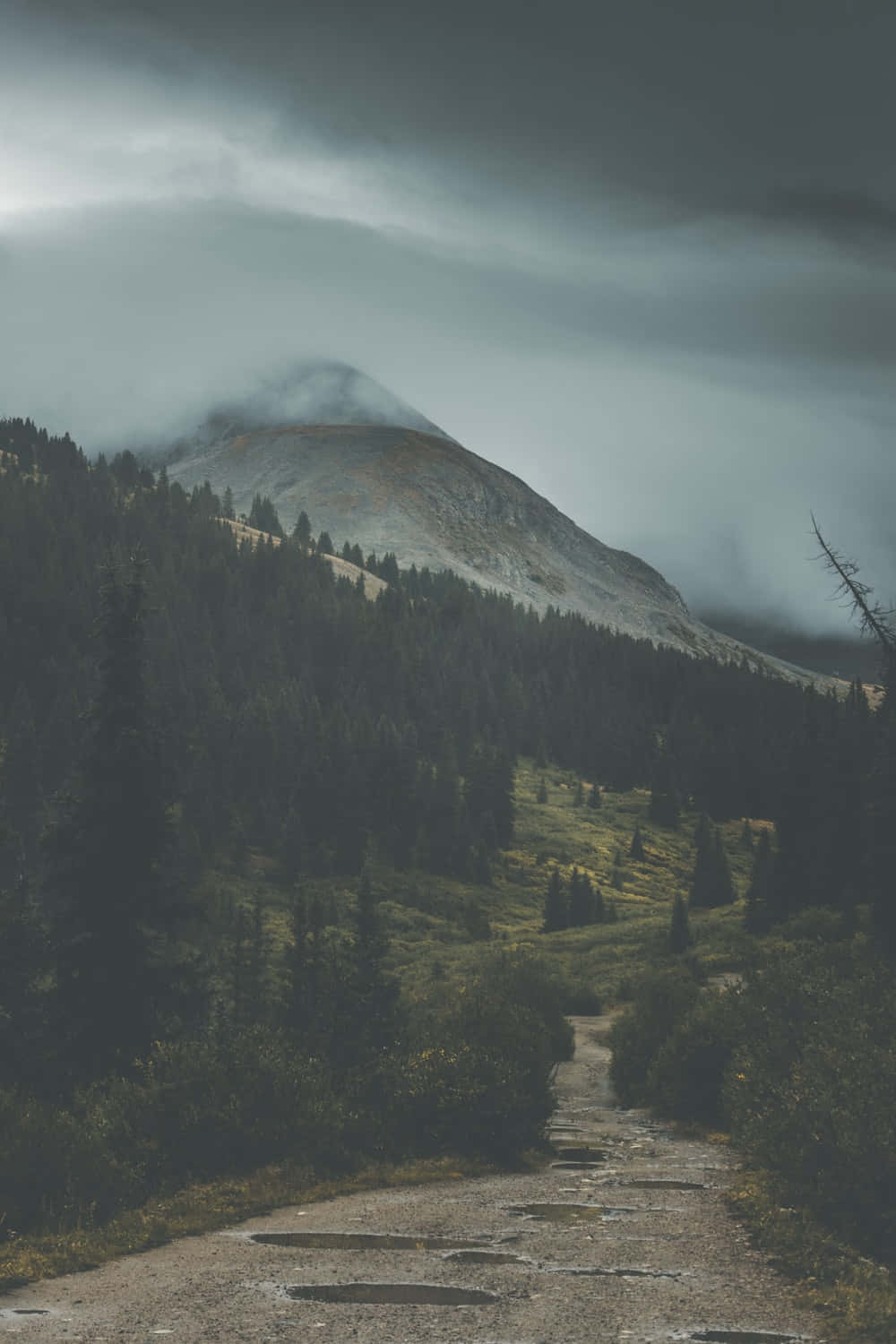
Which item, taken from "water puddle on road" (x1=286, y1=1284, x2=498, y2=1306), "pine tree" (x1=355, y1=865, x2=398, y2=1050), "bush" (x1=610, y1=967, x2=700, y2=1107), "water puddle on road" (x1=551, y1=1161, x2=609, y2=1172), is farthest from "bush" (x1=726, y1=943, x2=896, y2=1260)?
"pine tree" (x1=355, y1=865, x2=398, y2=1050)

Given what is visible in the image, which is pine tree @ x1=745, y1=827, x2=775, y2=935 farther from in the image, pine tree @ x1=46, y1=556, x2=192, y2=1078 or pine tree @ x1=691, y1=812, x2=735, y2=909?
pine tree @ x1=46, y1=556, x2=192, y2=1078

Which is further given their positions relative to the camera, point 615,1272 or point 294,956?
point 294,956

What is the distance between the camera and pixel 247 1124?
68.0 feet

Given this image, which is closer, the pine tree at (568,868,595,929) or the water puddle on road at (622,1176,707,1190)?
the water puddle on road at (622,1176,707,1190)

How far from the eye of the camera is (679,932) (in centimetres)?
7856

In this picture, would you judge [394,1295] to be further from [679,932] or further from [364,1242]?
[679,932]

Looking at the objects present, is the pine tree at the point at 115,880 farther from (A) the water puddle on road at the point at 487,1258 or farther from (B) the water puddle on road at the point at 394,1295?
(B) the water puddle on road at the point at 394,1295

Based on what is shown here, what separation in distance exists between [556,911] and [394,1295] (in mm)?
94159

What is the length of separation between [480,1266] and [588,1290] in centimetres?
183

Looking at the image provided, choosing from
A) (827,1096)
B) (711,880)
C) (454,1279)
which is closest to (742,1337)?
(454,1279)

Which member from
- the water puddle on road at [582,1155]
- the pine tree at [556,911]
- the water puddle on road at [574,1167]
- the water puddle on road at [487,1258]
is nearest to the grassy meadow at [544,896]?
A: the pine tree at [556,911]

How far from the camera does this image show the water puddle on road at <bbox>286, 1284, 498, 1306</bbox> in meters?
12.4

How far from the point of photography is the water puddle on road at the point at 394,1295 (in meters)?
12.4

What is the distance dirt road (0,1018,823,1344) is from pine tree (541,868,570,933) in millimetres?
83837
